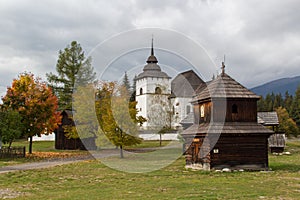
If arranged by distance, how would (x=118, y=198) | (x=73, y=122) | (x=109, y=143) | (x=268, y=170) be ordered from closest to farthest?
1. (x=118, y=198)
2. (x=268, y=170)
3. (x=109, y=143)
4. (x=73, y=122)

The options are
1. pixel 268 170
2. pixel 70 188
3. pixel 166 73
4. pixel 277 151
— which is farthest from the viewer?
pixel 277 151

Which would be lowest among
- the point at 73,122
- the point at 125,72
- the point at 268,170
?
the point at 268,170

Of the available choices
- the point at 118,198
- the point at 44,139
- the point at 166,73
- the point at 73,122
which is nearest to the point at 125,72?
the point at 166,73

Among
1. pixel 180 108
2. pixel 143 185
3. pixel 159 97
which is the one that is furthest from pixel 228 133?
pixel 180 108

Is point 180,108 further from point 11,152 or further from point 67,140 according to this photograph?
point 11,152

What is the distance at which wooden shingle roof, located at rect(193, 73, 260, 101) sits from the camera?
23203 mm

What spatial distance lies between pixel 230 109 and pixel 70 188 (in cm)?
1218

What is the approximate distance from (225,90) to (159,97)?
2393 cm

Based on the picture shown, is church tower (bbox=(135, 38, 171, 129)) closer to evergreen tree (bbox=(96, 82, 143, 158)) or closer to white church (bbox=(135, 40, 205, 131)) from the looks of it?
white church (bbox=(135, 40, 205, 131))

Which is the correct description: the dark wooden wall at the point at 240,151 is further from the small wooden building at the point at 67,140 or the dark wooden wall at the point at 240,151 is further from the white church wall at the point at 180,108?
the white church wall at the point at 180,108

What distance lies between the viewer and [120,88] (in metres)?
35.3

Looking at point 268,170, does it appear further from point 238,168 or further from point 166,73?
point 166,73

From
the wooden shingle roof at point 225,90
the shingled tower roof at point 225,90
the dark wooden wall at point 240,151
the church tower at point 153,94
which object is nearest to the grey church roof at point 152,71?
the church tower at point 153,94

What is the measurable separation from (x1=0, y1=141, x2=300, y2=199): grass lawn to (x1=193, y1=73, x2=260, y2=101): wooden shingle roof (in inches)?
211
